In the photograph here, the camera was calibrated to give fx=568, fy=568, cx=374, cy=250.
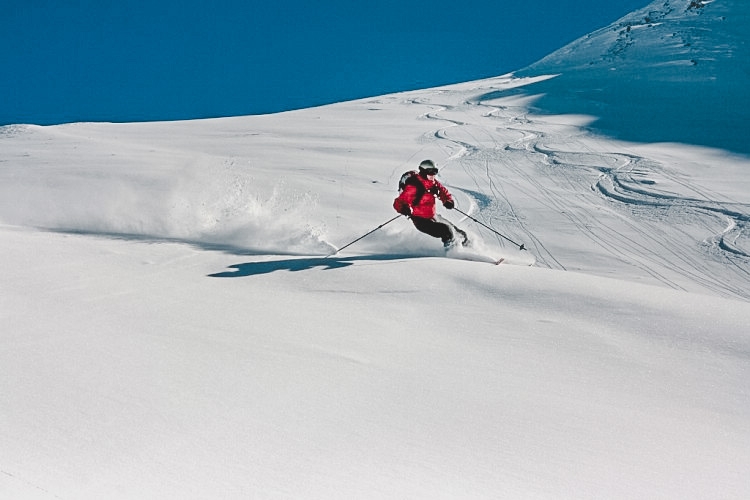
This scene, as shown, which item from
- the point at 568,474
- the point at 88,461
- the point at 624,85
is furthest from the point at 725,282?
the point at 624,85

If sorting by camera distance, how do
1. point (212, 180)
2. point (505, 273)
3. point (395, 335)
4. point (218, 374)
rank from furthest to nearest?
point (212, 180) < point (505, 273) < point (395, 335) < point (218, 374)

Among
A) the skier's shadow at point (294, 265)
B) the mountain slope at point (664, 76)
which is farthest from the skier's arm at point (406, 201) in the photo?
the mountain slope at point (664, 76)

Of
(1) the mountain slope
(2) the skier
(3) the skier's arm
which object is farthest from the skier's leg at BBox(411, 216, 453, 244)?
(1) the mountain slope

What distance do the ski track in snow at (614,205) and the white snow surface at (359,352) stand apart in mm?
76

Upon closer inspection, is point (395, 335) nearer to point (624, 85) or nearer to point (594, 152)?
point (594, 152)

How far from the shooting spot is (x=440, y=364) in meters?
3.68

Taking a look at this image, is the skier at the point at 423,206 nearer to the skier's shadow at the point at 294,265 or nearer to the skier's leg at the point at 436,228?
the skier's leg at the point at 436,228

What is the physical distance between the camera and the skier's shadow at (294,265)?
602 cm

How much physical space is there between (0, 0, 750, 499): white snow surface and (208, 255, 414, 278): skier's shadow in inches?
1.7

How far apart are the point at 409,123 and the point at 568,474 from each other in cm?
2196

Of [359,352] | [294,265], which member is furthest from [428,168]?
[359,352]

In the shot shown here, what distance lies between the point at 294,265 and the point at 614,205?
23.3 ft

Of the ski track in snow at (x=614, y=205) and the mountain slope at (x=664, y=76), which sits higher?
the mountain slope at (x=664, y=76)

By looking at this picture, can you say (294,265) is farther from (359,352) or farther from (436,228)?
(359,352)
